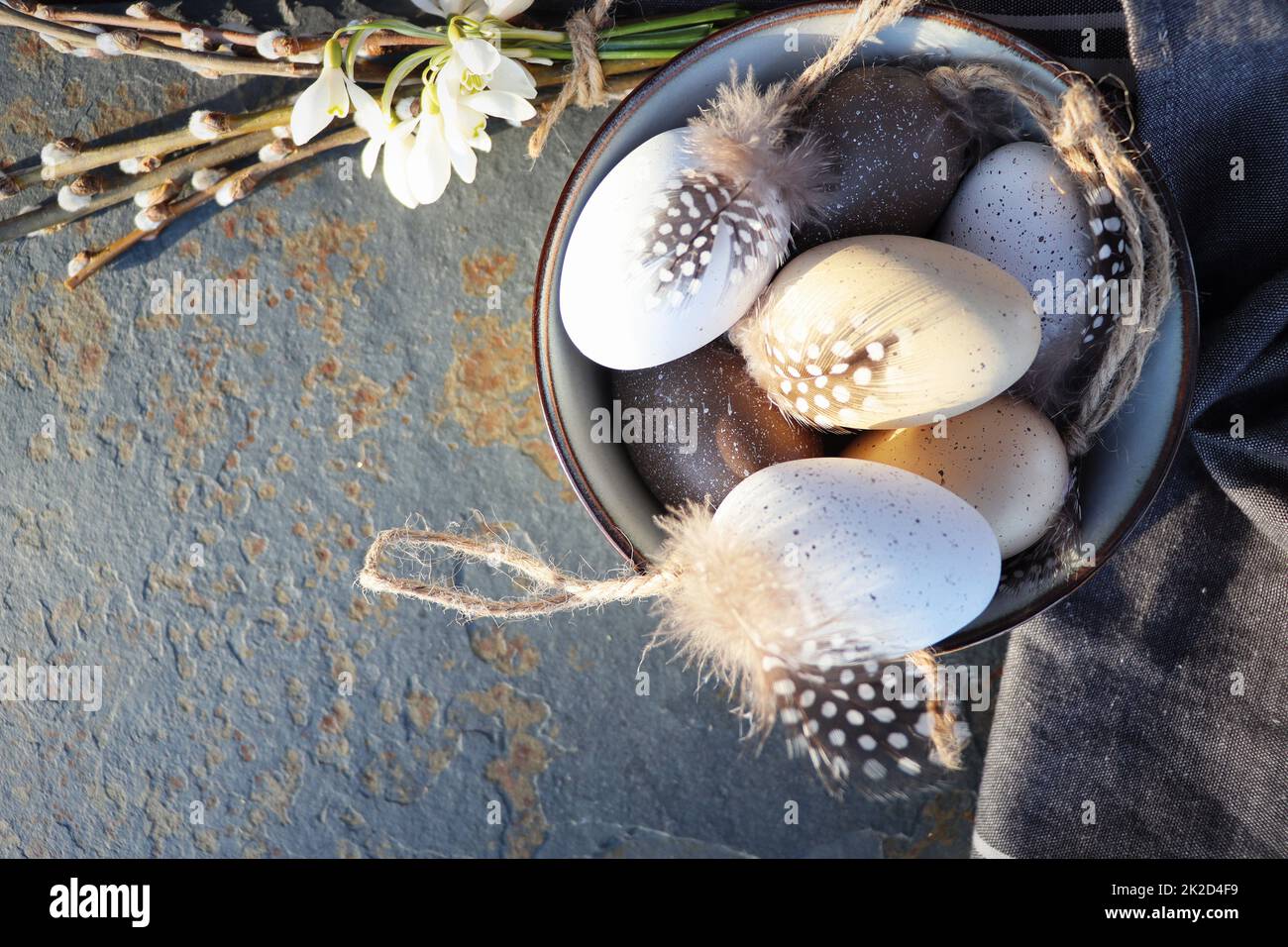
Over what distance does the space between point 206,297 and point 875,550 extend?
55cm

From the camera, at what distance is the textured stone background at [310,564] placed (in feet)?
2.34

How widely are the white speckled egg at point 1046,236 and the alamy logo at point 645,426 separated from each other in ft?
0.67

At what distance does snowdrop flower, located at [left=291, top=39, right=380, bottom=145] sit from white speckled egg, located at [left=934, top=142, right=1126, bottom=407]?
0.37 meters

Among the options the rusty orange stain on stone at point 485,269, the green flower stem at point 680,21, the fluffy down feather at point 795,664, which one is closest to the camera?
the fluffy down feather at point 795,664

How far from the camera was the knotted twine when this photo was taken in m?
0.50

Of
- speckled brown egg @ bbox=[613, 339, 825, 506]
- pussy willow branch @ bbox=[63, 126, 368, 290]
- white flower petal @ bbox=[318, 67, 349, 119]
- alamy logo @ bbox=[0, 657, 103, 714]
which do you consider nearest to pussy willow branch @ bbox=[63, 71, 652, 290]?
pussy willow branch @ bbox=[63, 126, 368, 290]

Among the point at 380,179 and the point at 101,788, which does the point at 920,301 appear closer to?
the point at 380,179

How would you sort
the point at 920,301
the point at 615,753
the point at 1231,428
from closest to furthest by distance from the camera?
the point at 920,301 < the point at 1231,428 < the point at 615,753

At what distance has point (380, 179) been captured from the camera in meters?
0.71

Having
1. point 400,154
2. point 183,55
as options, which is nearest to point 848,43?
point 400,154
